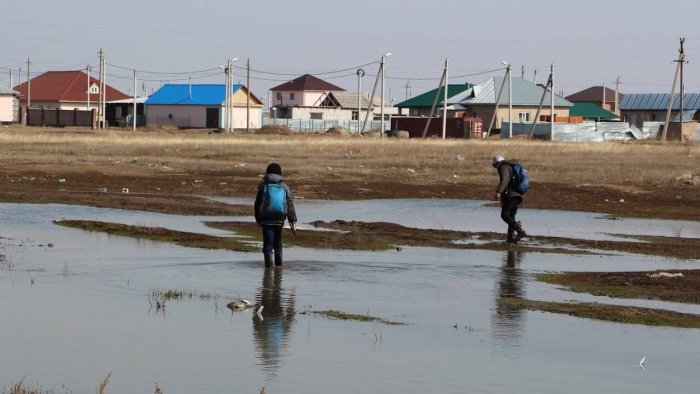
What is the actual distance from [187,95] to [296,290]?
96.3 meters

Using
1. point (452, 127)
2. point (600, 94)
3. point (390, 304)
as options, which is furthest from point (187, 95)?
point (390, 304)

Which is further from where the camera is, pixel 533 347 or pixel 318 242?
pixel 318 242

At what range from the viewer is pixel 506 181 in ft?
72.0

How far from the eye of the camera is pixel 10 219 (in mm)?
24281

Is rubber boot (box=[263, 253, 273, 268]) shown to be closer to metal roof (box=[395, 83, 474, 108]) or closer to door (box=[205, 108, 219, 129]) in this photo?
door (box=[205, 108, 219, 129])

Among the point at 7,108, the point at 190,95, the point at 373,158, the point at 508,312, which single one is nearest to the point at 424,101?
the point at 190,95

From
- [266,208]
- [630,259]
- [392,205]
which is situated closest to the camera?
[266,208]

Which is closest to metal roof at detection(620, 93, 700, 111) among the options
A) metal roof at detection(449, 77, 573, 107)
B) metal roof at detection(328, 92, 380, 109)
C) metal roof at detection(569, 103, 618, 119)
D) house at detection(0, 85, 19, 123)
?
metal roof at detection(569, 103, 618, 119)

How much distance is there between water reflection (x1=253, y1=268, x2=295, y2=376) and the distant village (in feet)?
220

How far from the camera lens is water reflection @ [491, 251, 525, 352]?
12680 mm

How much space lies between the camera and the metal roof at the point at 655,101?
13738cm

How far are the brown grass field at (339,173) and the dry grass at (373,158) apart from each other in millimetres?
44

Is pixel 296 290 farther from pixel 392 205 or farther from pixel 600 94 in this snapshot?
pixel 600 94

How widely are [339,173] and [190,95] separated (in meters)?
70.4
